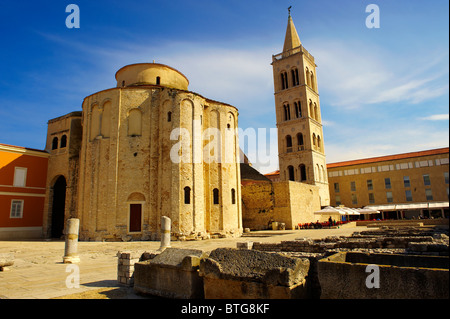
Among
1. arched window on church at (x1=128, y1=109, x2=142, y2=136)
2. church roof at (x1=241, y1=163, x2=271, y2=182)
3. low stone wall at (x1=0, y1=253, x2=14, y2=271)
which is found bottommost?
low stone wall at (x1=0, y1=253, x2=14, y2=271)

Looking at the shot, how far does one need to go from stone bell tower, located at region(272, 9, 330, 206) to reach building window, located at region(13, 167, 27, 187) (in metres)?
33.5

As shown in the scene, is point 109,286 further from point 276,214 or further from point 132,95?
point 276,214

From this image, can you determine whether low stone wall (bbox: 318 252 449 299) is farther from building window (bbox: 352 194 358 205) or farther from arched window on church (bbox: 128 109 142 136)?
building window (bbox: 352 194 358 205)

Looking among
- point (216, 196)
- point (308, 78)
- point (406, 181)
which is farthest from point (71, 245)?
point (406, 181)

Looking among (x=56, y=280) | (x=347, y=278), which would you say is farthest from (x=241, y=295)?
(x=56, y=280)

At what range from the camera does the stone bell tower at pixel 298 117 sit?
43.8 meters

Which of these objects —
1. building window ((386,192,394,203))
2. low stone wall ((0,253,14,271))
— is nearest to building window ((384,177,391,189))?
building window ((386,192,394,203))

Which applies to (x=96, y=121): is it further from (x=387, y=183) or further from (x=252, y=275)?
(x=387, y=183)

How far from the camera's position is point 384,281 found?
12.5 ft

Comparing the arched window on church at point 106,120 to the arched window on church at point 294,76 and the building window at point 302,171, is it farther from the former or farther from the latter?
the arched window on church at point 294,76

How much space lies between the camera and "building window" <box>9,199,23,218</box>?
23922 millimetres

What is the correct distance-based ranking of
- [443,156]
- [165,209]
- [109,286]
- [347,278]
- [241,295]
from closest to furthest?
[347,278] < [241,295] < [109,286] < [165,209] < [443,156]

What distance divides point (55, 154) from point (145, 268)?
81.3 feet
